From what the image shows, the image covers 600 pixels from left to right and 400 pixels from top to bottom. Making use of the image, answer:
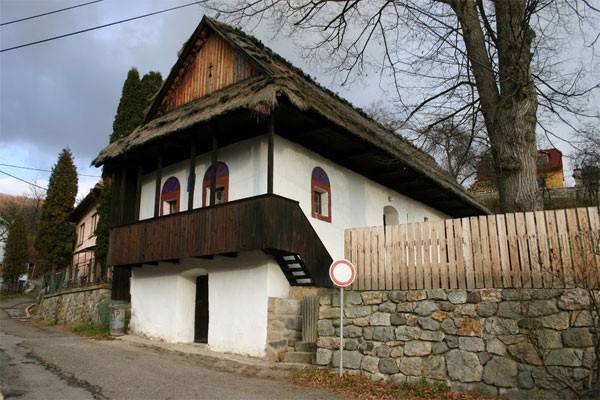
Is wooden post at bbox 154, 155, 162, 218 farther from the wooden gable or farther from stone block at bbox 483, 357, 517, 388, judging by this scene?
stone block at bbox 483, 357, 517, 388

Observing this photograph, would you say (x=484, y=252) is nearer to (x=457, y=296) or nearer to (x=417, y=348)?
(x=457, y=296)

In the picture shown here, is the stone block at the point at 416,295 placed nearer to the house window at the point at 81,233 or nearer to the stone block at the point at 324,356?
the stone block at the point at 324,356

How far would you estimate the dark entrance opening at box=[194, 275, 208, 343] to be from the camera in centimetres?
1327

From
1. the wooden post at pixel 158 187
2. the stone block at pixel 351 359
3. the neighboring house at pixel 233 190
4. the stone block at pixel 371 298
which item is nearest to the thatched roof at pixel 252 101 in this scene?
the neighboring house at pixel 233 190

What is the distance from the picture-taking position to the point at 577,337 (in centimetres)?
684

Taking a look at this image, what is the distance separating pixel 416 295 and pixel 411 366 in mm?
1133

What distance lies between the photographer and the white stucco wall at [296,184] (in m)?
12.4

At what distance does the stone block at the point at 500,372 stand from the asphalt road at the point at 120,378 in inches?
92.9

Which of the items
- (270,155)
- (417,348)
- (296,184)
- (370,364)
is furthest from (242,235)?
(417,348)

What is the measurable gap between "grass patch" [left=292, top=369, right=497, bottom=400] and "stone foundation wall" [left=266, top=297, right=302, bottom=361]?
2078mm

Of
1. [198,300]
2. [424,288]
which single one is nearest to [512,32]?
[424,288]

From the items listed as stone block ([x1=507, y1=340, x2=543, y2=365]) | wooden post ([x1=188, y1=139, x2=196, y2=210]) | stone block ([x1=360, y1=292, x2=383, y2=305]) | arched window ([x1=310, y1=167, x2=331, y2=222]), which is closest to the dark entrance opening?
wooden post ([x1=188, y1=139, x2=196, y2=210])

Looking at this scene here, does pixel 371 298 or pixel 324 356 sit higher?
pixel 371 298

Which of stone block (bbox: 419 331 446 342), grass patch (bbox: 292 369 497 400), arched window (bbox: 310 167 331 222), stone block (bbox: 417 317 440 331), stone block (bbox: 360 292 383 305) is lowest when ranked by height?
grass patch (bbox: 292 369 497 400)
